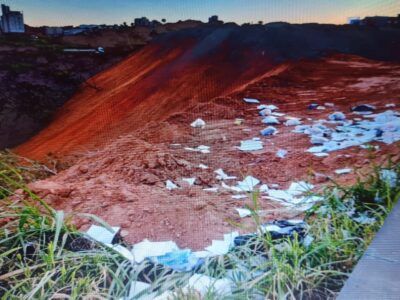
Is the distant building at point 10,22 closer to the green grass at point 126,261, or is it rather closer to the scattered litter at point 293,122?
the green grass at point 126,261

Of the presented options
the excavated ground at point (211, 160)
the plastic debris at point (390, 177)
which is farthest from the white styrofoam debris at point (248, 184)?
the plastic debris at point (390, 177)

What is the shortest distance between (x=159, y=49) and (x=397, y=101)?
974 millimetres

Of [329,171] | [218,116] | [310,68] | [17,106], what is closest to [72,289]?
[17,106]

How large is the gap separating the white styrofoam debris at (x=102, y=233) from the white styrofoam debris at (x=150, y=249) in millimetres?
89

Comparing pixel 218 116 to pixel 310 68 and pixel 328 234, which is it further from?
pixel 328 234

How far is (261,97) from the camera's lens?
4.60ft

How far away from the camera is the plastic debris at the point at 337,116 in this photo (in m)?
1.43

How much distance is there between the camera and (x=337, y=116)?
4.69 feet

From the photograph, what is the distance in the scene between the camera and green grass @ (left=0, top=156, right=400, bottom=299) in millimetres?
1138

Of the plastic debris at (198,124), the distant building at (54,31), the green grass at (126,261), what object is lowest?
the green grass at (126,261)

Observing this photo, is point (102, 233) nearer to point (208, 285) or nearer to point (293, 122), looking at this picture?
point (208, 285)

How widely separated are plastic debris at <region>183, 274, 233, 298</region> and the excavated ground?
0.39 ft

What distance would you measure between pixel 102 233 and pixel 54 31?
741 millimetres

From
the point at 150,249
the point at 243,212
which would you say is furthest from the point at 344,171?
the point at 150,249
